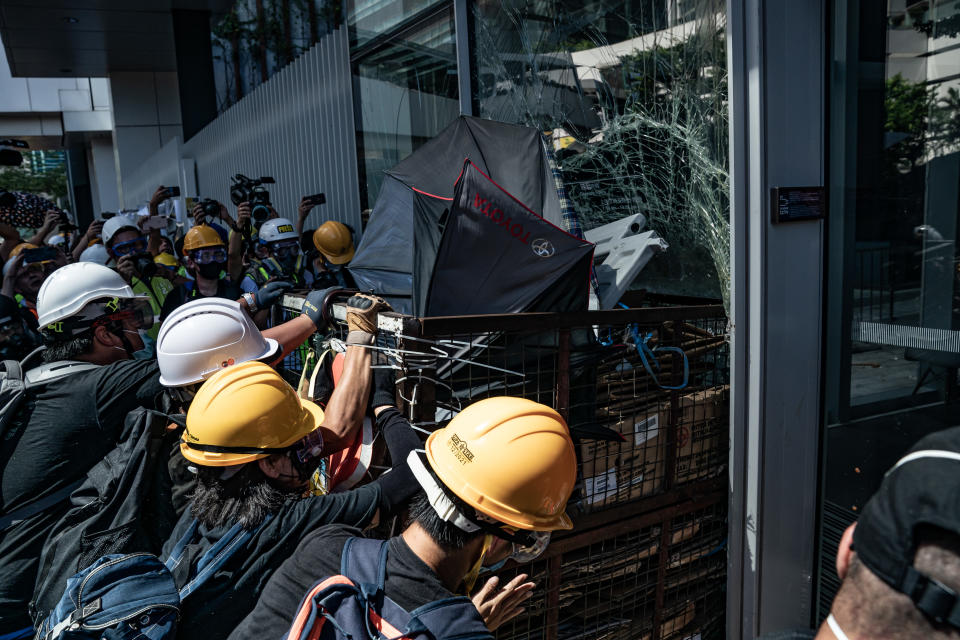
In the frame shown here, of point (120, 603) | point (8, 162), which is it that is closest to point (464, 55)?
point (120, 603)

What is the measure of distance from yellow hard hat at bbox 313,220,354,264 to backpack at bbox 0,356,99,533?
304 centimetres

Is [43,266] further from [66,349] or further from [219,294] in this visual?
[66,349]

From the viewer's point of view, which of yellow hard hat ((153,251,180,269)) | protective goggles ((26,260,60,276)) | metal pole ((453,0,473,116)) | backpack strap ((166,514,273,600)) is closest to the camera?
backpack strap ((166,514,273,600))

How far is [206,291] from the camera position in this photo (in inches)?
193

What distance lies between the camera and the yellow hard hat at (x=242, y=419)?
1.82 m

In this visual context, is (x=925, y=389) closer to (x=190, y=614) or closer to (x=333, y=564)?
(x=333, y=564)

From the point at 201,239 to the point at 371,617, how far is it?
14.5 ft

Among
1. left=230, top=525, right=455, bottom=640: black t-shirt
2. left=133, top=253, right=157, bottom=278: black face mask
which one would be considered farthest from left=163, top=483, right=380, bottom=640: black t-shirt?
left=133, top=253, right=157, bottom=278: black face mask

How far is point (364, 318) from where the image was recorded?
7.32ft

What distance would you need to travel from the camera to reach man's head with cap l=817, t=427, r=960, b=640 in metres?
0.81

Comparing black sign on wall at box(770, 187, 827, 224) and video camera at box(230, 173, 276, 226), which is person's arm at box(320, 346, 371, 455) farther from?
video camera at box(230, 173, 276, 226)

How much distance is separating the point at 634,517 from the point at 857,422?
101cm

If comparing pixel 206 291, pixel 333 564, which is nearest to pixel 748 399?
pixel 333 564

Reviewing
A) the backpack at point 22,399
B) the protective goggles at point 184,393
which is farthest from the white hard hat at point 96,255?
the protective goggles at point 184,393
